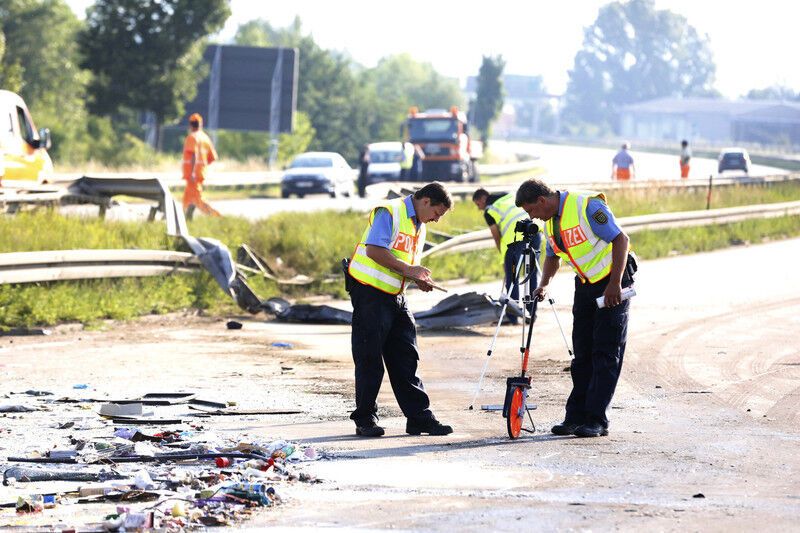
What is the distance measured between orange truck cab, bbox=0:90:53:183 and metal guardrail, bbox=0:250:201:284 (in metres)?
5.38

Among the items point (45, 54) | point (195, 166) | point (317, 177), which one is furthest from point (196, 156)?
point (45, 54)

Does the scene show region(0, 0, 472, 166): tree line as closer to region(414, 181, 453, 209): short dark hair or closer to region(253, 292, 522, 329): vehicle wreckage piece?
region(253, 292, 522, 329): vehicle wreckage piece

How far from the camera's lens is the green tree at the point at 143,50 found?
53.1 meters

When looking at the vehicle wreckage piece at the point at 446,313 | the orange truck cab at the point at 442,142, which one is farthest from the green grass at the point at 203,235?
the orange truck cab at the point at 442,142

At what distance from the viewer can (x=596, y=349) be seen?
31.4 ft

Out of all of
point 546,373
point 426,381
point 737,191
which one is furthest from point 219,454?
point 737,191

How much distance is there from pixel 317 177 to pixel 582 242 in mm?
30746

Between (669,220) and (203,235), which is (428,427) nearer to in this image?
(203,235)

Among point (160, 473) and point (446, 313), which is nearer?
point (160, 473)

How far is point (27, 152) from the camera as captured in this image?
21531 mm

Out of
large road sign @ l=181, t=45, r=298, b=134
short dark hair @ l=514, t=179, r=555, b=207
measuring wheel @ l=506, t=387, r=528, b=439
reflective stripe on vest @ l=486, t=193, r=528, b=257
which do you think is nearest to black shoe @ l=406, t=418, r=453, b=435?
measuring wheel @ l=506, t=387, r=528, b=439

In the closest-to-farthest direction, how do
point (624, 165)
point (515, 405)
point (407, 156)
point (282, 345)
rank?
point (515, 405) < point (282, 345) < point (407, 156) < point (624, 165)

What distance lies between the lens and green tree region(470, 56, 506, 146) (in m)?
114

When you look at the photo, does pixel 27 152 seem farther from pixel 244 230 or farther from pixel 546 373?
pixel 546 373
